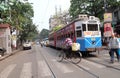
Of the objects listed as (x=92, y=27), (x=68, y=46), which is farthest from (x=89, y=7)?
(x=68, y=46)

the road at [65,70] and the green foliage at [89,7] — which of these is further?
the green foliage at [89,7]

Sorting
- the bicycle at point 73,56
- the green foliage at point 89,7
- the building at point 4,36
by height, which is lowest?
the bicycle at point 73,56

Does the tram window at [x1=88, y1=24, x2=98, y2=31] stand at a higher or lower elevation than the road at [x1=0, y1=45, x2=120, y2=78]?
higher

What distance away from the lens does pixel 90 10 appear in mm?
53656

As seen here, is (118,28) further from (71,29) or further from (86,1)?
(71,29)

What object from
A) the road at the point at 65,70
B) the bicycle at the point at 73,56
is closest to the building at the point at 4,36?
the bicycle at the point at 73,56


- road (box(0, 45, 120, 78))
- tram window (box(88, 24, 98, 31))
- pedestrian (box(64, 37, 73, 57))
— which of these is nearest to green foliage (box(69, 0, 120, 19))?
tram window (box(88, 24, 98, 31))

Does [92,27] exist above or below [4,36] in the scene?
above

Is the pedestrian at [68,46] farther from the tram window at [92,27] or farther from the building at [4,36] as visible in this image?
the building at [4,36]

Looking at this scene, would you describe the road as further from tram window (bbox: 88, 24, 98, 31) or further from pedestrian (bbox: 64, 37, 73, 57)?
tram window (bbox: 88, 24, 98, 31)

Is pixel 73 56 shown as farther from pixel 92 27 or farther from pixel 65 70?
pixel 65 70

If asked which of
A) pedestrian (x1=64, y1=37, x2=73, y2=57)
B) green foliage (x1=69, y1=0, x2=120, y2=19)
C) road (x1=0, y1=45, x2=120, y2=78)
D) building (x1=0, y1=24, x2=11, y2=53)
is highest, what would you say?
green foliage (x1=69, y1=0, x2=120, y2=19)

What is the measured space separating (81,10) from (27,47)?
13950mm

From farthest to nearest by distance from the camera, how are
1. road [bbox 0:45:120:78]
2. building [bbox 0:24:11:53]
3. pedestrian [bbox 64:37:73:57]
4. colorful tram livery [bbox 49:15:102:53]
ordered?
building [bbox 0:24:11:53], colorful tram livery [bbox 49:15:102:53], pedestrian [bbox 64:37:73:57], road [bbox 0:45:120:78]
